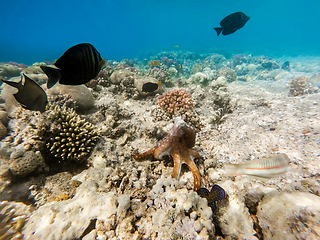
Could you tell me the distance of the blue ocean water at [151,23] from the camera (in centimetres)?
7156

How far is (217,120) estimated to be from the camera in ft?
15.0

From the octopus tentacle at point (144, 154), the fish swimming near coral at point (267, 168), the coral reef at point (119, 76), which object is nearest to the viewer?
the fish swimming near coral at point (267, 168)

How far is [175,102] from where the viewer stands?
487cm

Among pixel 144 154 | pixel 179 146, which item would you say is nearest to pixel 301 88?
pixel 179 146

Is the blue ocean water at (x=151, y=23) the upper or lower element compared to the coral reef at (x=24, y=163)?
upper

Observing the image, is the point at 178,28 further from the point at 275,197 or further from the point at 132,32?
the point at 275,197

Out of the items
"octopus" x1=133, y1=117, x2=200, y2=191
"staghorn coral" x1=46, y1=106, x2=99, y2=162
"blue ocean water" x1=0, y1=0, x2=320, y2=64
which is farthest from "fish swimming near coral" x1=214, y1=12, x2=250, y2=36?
"blue ocean water" x1=0, y1=0, x2=320, y2=64

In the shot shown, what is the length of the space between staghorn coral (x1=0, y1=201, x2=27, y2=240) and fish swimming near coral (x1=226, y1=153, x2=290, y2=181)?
2968 millimetres

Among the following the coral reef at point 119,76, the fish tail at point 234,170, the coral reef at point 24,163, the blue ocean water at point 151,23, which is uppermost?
the blue ocean water at point 151,23

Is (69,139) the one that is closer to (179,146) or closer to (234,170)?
(179,146)

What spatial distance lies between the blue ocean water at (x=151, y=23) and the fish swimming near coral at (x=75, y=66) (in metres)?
68.1

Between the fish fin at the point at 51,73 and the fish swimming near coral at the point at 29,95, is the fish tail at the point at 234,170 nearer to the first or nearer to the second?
the fish fin at the point at 51,73

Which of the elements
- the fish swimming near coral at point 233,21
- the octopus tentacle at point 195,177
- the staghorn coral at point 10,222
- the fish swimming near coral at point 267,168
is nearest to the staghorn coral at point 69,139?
the staghorn coral at point 10,222

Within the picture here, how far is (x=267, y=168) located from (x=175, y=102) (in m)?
3.47
